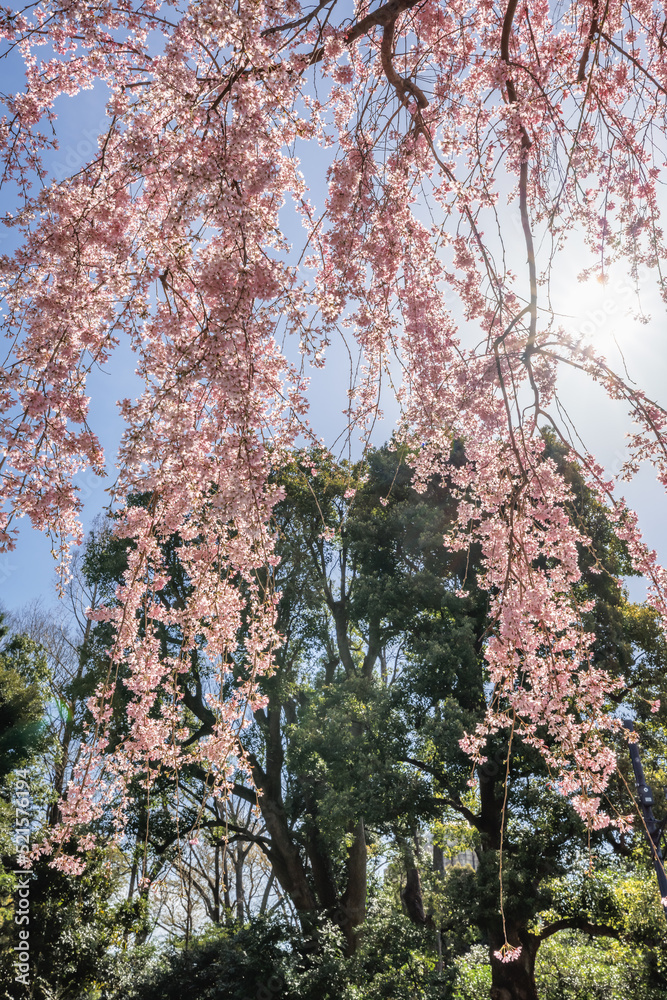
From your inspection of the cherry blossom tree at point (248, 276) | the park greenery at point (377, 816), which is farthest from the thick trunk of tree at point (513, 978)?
the cherry blossom tree at point (248, 276)

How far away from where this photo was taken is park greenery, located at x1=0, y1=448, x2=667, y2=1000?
760cm

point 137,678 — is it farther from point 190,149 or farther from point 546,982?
point 546,982

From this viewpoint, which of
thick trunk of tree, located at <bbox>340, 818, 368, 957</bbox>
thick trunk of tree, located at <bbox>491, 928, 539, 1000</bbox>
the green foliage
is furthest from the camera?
thick trunk of tree, located at <bbox>340, 818, 368, 957</bbox>

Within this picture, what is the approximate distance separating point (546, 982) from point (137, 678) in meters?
9.83

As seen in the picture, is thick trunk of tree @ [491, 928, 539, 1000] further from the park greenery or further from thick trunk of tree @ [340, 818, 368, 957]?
thick trunk of tree @ [340, 818, 368, 957]

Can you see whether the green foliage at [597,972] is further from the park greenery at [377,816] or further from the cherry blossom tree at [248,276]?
the cherry blossom tree at [248,276]

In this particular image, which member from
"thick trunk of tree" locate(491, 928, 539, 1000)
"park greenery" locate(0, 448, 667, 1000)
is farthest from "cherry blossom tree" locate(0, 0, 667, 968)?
"thick trunk of tree" locate(491, 928, 539, 1000)

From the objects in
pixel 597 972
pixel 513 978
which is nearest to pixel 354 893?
pixel 513 978

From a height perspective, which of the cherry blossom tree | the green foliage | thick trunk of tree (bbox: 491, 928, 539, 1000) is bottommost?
the green foliage

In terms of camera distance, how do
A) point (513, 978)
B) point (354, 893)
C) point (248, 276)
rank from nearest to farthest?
point (248, 276) → point (513, 978) → point (354, 893)

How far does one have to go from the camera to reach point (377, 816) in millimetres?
7762

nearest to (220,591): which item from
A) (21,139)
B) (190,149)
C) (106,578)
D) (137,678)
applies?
(137,678)

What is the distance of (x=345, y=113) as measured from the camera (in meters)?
3.21

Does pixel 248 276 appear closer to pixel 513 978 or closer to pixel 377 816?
pixel 377 816
